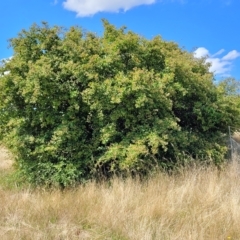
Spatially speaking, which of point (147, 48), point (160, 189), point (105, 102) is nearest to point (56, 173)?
point (105, 102)

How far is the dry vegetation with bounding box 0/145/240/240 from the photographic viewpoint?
420 centimetres

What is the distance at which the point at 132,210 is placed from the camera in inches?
195

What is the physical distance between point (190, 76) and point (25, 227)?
554 centimetres

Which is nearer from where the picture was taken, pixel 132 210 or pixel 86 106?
pixel 132 210

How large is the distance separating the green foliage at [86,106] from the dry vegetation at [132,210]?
0.62 metres

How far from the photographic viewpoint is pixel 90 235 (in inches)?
166

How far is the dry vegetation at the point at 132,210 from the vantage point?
420 cm

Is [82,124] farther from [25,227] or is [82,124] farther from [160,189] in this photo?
[25,227]

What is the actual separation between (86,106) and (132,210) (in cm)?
280

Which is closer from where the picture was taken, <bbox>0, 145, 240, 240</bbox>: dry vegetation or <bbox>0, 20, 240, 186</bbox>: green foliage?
<bbox>0, 145, 240, 240</bbox>: dry vegetation

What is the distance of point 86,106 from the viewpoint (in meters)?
6.84

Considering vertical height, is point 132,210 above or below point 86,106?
below

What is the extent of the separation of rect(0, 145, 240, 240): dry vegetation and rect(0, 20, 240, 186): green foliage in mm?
617

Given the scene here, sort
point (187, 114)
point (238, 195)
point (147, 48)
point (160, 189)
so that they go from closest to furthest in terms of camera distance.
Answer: point (238, 195) < point (160, 189) < point (147, 48) < point (187, 114)
